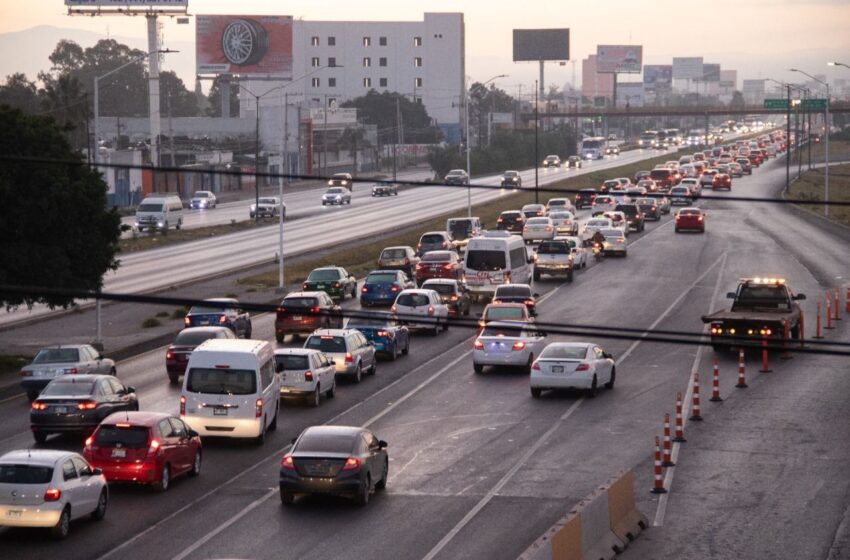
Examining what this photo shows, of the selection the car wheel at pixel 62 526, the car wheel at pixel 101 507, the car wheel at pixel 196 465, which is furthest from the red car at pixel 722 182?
the car wheel at pixel 62 526

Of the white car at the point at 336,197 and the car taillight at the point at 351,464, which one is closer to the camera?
the car taillight at the point at 351,464

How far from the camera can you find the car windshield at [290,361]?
33062 mm

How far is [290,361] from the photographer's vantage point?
33156 millimetres

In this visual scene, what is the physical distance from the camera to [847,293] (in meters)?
51.4

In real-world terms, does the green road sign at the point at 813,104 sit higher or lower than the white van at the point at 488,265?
higher

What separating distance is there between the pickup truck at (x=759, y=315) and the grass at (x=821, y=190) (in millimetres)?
51059

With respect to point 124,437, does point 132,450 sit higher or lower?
lower

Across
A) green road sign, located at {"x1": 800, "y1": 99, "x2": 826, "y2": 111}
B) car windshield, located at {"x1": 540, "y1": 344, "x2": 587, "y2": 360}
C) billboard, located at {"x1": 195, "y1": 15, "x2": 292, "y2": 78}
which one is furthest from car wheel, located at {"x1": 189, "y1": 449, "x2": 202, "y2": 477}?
billboard, located at {"x1": 195, "y1": 15, "x2": 292, "y2": 78}

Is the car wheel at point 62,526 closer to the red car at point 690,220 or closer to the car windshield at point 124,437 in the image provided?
the car windshield at point 124,437

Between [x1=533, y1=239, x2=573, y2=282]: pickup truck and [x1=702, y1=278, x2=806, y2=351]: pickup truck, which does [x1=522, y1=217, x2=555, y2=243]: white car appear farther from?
[x1=702, y1=278, x2=806, y2=351]: pickup truck

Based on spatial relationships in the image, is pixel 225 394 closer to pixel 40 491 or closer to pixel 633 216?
pixel 40 491

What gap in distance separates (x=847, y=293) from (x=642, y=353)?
42.2 ft

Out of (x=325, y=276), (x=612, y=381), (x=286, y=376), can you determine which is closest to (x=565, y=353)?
(x=612, y=381)

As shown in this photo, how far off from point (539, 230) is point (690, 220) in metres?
11.0
